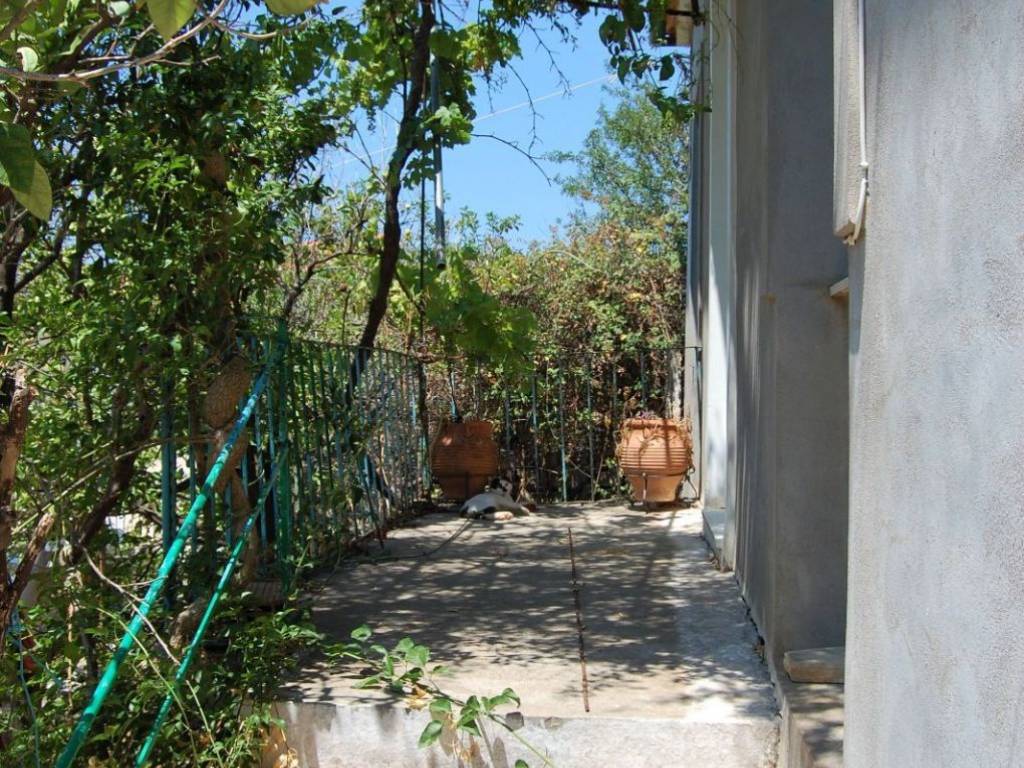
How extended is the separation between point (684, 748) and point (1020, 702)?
2.23 meters

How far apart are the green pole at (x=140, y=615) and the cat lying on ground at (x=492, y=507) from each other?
3.93 metres

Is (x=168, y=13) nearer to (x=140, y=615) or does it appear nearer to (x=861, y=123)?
(x=861, y=123)

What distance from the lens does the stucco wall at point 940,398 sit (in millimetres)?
1594

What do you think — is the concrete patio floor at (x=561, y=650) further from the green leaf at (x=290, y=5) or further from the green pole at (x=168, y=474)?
the green leaf at (x=290, y=5)

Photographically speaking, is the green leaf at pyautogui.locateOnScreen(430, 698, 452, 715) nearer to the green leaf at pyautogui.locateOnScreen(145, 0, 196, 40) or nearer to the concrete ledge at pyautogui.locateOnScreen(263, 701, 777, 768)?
the concrete ledge at pyautogui.locateOnScreen(263, 701, 777, 768)

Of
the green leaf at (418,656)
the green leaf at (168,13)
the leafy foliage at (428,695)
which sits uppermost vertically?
the green leaf at (168,13)

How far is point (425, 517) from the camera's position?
8555 mm

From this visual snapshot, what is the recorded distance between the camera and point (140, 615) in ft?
11.3

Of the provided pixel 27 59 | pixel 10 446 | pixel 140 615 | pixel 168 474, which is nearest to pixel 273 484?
pixel 168 474

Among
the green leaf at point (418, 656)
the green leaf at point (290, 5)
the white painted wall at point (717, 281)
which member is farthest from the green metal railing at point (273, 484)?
the green leaf at point (290, 5)

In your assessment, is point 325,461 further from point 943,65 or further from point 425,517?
point 943,65

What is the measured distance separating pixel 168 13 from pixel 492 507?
7146 mm

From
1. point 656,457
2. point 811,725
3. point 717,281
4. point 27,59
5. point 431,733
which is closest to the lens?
point 27,59

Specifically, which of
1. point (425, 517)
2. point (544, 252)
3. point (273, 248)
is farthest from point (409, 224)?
point (273, 248)
